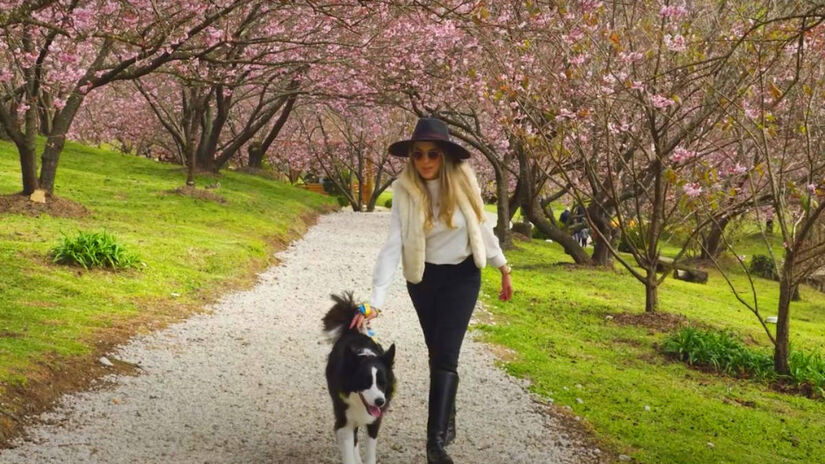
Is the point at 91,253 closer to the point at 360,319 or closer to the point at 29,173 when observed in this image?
the point at 29,173

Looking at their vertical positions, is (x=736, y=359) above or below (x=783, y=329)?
below

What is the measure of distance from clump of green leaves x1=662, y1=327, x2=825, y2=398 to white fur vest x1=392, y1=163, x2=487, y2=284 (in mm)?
6090

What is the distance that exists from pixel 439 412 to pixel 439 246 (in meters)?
1.08

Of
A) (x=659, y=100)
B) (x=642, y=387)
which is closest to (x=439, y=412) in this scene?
(x=642, y=387)

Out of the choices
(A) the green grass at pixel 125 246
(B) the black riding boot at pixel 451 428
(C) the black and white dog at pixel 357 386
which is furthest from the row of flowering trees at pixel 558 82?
(C) the black and white dog at pixel 357 386

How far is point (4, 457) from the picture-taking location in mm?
5254

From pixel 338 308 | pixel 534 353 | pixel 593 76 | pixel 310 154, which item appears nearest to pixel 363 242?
pixel 593 76

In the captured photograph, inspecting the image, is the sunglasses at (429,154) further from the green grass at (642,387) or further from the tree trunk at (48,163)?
the tree trunk at (48,163)

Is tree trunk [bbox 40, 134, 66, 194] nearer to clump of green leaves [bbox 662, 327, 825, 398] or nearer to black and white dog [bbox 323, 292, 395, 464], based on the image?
clump of green leaves [bbox 662, 327, 825, 398]

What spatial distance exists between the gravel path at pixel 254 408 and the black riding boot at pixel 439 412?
1.88 feet

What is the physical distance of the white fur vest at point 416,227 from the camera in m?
5.38

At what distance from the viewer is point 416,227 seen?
5359mm

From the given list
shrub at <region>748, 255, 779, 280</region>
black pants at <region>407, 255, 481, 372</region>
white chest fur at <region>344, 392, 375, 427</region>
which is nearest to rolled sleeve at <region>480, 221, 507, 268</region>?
black pants at <region>407, 255, 481, 372</region>

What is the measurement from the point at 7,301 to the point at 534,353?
604 cm
